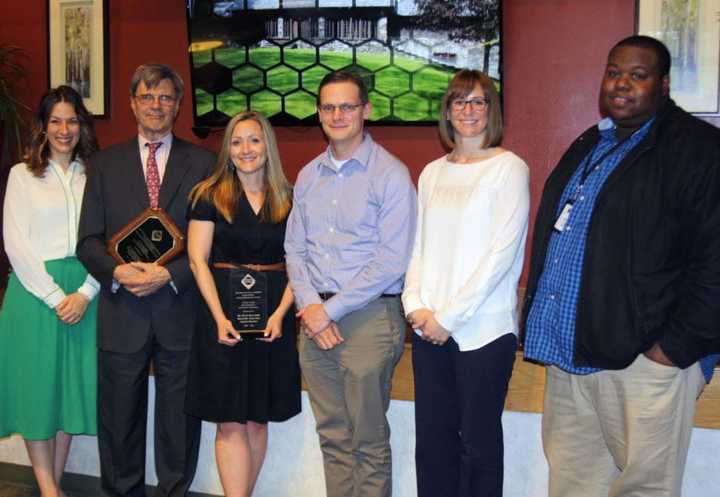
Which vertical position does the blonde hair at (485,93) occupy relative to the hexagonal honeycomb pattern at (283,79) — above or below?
below

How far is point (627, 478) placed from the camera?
2.31 meters

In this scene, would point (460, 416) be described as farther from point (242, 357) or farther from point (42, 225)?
point (42, 225)

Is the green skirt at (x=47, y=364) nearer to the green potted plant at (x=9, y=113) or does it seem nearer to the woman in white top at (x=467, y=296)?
the green potted plant at (x=9, y=113)

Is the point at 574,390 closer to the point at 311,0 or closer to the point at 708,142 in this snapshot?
the point at 708,142

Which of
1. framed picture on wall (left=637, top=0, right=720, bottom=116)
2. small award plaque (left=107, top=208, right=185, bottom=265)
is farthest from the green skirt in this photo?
framed picture on wall (left=637, top=0, right=720, bottom=116)

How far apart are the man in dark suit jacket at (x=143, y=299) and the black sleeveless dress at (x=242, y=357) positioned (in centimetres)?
21

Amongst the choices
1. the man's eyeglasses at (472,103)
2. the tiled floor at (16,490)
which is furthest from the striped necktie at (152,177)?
the tiled floor at (16,490)

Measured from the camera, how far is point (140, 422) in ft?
10.5

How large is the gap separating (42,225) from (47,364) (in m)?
0.55

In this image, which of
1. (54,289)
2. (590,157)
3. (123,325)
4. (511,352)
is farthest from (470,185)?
(54,289)

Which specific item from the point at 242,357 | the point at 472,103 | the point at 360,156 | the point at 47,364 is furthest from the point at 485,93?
the point at 47,364

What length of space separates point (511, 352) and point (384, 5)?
1.98 m

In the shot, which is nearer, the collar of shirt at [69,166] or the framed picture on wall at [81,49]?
the collar of shirt at [69,166]

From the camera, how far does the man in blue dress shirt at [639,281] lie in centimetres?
218
